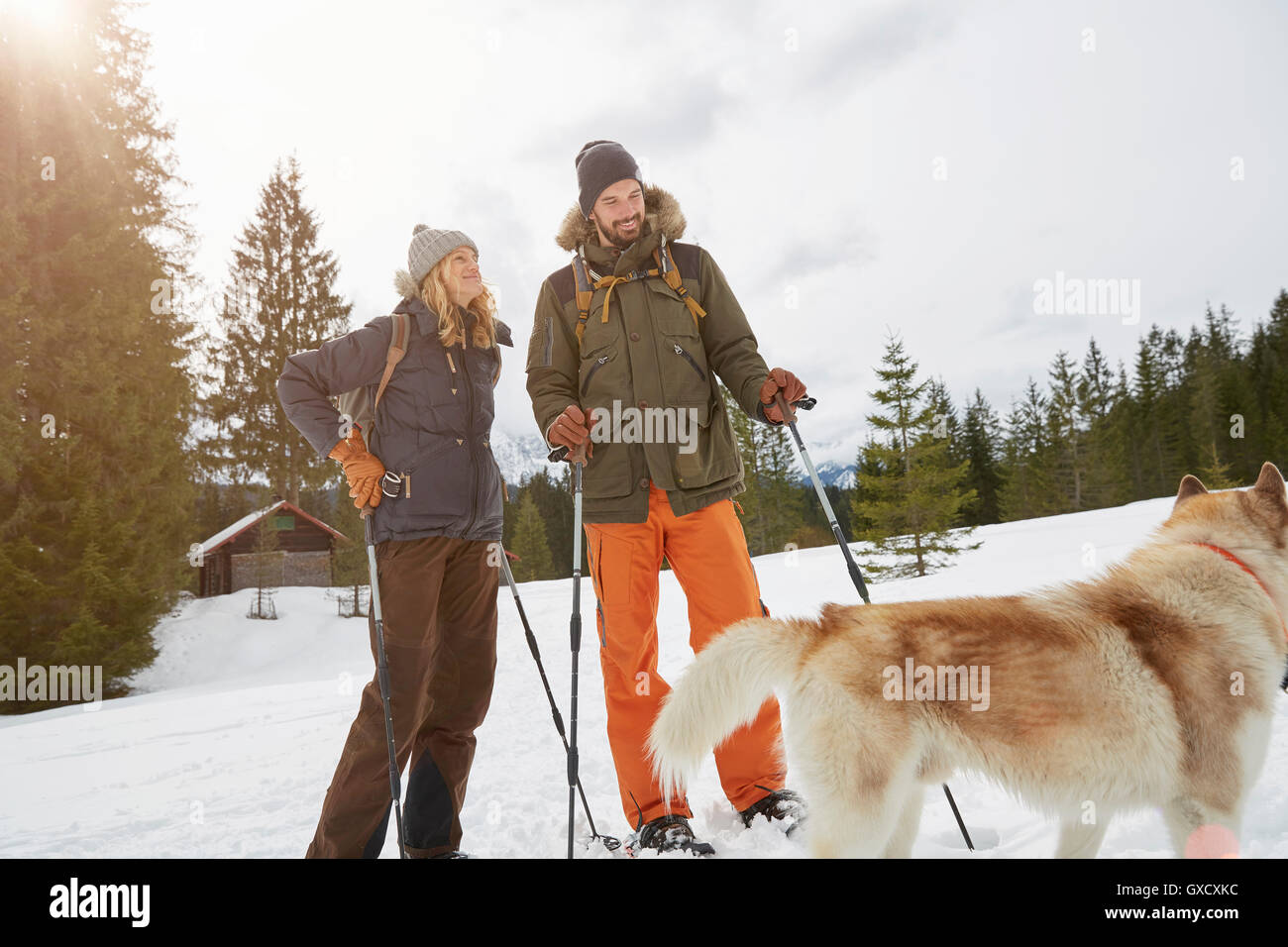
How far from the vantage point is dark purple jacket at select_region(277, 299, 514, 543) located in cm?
315

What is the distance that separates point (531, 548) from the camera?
4578 cm

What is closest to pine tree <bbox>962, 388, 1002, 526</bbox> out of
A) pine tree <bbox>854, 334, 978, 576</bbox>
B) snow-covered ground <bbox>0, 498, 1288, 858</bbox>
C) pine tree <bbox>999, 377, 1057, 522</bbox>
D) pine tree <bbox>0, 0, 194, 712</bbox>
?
pine tree <bbox>999, 377, 1057, 522</bbox>

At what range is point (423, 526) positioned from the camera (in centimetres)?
314

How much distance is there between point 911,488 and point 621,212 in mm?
20091

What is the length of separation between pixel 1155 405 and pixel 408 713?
2563 inches

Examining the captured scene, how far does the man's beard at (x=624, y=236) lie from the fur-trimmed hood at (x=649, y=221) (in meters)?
0.05

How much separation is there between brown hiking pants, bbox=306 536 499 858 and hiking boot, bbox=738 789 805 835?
1445 mm

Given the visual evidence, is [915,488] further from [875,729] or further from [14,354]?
[14,354]

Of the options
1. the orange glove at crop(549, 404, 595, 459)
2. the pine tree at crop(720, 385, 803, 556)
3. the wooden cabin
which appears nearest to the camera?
the orange glove at crop(549, 404, 595, 459)

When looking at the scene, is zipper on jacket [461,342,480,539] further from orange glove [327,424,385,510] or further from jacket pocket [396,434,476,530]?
orange glove [327,424,385,510]

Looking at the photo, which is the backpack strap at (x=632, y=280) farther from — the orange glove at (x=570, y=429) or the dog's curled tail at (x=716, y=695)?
the dog's curled tail at (x=716, y=695)
